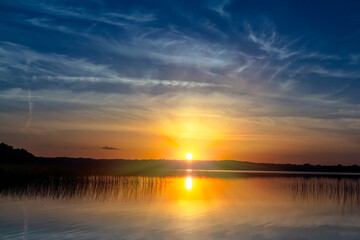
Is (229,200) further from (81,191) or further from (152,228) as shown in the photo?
(152,228)

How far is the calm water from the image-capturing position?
12.9m

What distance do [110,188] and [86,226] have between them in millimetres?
13118

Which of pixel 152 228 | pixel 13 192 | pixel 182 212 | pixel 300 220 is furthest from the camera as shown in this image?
pixel 13 192

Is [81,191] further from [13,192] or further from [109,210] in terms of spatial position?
[109,210]

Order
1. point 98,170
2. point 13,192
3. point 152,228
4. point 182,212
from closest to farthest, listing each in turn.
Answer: point 152,228 → point 182,212 → point 13,192 → point 98,170

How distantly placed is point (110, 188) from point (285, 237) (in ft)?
52.0

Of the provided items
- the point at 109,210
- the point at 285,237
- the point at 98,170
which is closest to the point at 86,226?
the point at 109,210

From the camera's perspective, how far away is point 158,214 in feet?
56.3

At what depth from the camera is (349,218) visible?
1758cm

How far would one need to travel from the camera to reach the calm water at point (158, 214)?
1290 centimetres

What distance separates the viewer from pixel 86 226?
13.5m

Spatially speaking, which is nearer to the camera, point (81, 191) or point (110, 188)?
point (81, 191)

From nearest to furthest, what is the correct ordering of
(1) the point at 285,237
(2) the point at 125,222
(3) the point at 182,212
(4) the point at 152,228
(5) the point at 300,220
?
(1) the point at 285,237 < (4) the point at 152,228 < (2) the point at 125,222 < (5) the point at 300,220 < (3) the point at 182,212

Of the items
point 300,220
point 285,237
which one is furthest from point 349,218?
point 285,237
